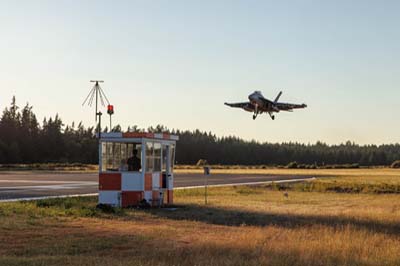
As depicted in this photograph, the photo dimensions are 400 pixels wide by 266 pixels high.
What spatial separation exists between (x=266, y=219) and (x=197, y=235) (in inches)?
206

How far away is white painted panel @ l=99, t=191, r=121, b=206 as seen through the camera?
1053 inches

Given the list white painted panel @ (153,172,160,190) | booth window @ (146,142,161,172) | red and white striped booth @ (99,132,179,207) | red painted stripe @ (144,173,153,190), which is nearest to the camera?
red and white striped booth @ (99,132,179,207)

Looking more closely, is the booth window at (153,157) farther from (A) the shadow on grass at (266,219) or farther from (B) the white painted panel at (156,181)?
(A) the shadow on grass at (266,219)

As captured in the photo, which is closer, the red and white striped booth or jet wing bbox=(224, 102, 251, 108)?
the red and white striped booth

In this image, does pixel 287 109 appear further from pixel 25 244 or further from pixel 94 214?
pixel 25 244

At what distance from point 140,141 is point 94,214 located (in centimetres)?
505

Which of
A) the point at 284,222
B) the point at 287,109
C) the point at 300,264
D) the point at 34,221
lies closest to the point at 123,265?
the point at 300,264

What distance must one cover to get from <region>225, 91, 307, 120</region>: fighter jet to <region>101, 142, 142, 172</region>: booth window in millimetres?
15386

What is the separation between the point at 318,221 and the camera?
74.4 ft

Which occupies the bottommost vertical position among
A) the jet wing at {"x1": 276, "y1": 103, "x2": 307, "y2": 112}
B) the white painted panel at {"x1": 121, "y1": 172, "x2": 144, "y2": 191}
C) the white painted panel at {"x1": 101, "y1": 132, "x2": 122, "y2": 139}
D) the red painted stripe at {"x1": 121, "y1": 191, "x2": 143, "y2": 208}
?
the red painted stripe at {"x1": 121, "y1": 191, "x2": 143, "y2": 208}

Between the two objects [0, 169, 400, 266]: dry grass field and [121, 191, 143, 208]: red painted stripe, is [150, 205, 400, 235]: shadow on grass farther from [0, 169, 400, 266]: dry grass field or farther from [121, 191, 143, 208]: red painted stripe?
[121, 191, 143, 208]: red painted stripe

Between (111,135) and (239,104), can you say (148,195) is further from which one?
(239,104)

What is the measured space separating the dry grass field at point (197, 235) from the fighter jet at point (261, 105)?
575 inches

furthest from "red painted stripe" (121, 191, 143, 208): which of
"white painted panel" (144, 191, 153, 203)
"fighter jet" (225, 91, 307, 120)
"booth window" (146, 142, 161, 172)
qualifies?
"fighter jet" (225, 91, 307, 120)
